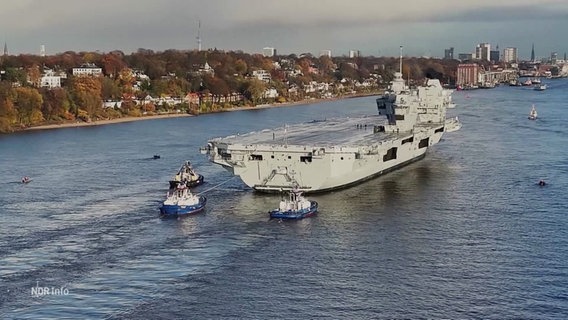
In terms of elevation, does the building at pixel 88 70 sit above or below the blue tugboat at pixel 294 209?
above

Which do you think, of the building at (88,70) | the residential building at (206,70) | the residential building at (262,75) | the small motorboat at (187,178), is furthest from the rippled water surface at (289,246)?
the residential building at (262,75)

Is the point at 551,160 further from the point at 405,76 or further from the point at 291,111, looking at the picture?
the point at 405,76

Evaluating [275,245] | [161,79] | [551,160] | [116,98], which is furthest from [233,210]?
[161,79]

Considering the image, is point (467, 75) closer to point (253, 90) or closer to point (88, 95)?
point (253, 90)

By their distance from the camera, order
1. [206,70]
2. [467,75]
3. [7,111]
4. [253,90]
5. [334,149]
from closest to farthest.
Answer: [334,149] < [7,111] < [253,90] < [206,70] < [467,75]

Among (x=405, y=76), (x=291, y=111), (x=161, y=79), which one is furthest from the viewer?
(x=405, y=76)

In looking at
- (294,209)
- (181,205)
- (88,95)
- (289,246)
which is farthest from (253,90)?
(289,246)

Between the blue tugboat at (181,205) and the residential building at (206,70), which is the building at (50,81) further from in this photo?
the blue tugboat at (181,205)
